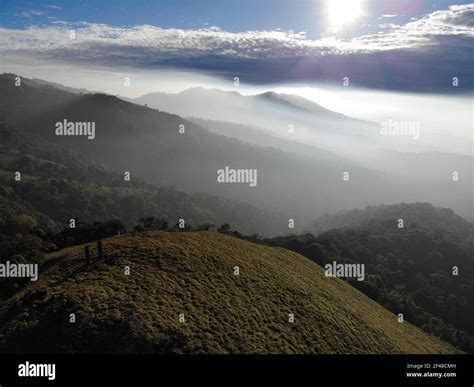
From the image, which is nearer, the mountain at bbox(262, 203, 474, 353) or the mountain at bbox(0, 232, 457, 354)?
the mountain at bbox(0, 232, 457, 354)

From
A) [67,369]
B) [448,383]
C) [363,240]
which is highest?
[67,369]

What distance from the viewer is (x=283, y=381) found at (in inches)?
841

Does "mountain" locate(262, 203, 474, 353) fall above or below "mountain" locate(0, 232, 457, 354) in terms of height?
below

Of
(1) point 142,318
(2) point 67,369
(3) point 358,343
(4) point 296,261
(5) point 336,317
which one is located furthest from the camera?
(4) point 296,261

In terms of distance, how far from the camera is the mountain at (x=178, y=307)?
29.8 meters

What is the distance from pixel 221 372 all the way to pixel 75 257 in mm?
27766

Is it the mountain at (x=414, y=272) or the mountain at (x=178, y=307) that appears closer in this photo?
the mountain at (x=178, y=307)

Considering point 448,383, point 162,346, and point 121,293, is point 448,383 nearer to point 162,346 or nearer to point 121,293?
point 162,346

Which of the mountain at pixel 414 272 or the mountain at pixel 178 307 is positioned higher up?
the mountain at pixel 178 307

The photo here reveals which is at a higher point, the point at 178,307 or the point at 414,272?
the point at 178,307

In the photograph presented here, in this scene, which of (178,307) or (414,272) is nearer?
(178,307)

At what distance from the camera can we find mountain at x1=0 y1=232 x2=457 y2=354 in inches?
1171

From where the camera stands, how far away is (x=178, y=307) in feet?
113

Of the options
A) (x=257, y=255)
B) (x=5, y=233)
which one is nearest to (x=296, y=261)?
(x=257, y=255)
